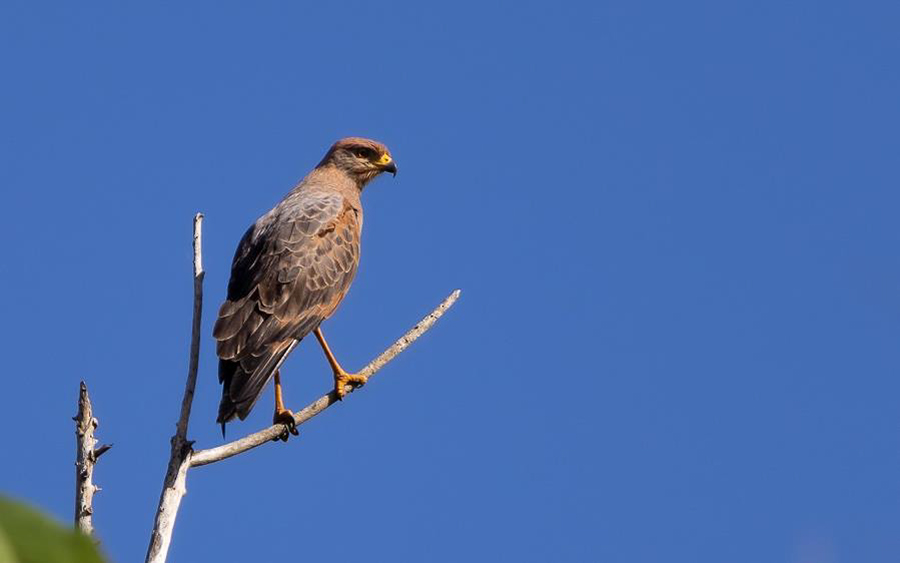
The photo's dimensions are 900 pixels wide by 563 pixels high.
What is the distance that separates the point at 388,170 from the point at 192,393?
18.6 ft

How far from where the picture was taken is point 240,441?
16.7 feet

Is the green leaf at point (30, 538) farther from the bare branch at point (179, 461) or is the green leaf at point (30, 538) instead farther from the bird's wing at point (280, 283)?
the bird's wing at point (280, 283)

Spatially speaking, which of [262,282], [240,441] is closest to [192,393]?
[240,441]

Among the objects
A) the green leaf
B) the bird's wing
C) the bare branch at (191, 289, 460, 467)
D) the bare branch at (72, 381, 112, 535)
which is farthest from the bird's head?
the green leaf

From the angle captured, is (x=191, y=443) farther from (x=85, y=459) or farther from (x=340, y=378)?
(x=340, y=378)

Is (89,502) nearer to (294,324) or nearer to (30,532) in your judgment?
(294,324)

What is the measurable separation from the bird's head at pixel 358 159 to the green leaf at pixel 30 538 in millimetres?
9796

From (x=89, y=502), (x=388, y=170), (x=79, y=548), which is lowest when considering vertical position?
(x=79, y=548)

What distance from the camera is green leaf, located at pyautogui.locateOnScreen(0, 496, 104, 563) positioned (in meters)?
0.53

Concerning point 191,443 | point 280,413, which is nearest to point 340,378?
point 280,413

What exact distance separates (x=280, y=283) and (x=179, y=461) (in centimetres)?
328

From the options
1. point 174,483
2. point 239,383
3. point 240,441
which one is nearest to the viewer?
point 174,483

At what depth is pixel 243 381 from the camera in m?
7.00

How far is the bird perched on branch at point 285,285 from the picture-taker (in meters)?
7.14
